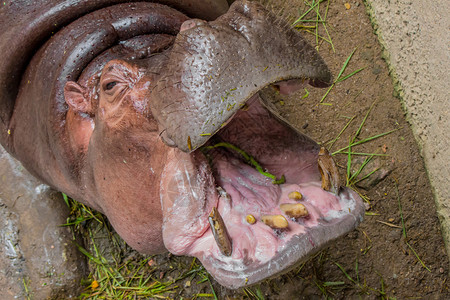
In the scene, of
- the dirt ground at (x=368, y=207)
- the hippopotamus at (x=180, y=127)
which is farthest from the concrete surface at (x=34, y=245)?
the hippopotamus at (x=180, y=127)

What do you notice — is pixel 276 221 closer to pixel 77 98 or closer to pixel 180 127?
pixel 180 127

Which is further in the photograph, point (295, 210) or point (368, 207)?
point (368, 207)

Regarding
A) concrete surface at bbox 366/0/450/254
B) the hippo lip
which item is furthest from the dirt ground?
the hippo lip

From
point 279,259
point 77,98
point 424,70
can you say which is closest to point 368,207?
point 424,70

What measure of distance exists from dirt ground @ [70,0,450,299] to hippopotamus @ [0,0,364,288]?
779mm

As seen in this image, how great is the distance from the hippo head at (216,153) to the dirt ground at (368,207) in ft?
2.70

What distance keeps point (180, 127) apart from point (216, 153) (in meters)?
0.38

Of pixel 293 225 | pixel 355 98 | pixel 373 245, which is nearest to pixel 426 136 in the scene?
pixel 355 98

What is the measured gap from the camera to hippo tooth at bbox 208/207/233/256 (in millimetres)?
1412

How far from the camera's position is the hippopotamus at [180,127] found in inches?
51.3

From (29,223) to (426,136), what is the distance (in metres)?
1.86

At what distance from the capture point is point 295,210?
1500 mm

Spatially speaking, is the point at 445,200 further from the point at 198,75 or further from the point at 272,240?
the point at 198,75

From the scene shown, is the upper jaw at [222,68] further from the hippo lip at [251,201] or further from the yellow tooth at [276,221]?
the yellow tooth at [276,221]
